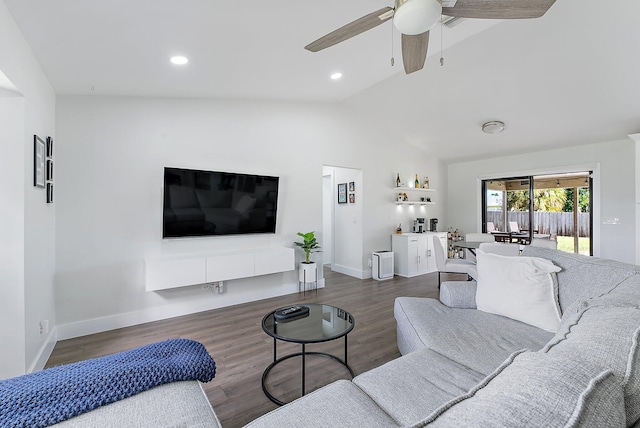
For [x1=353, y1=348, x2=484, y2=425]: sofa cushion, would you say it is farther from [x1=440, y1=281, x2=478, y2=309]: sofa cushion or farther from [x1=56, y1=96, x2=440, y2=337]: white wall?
[x1=56, y1=96, x2=440, y2=337]: white wall

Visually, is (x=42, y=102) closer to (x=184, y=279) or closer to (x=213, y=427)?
(x=184, y=279)

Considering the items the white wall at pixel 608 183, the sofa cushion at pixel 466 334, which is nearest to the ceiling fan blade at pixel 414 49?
the sofa cushion at pixel 466 334

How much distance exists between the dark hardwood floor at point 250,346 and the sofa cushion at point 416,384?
32.8 inches

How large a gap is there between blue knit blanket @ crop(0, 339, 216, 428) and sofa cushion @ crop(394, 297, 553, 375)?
4.27 feet

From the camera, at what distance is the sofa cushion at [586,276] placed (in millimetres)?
1805

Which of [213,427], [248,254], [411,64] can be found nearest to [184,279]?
[248,254]

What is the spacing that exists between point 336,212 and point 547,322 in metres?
4.26

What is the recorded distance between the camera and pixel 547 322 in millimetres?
1916

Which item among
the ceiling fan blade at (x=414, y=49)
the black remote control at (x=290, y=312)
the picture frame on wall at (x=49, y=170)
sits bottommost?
the black remote control at (x=290, y=312)

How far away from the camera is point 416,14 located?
1521 millimetres

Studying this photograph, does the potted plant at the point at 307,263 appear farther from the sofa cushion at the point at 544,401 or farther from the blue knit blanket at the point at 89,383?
the sofa cushion at the point at 544,401

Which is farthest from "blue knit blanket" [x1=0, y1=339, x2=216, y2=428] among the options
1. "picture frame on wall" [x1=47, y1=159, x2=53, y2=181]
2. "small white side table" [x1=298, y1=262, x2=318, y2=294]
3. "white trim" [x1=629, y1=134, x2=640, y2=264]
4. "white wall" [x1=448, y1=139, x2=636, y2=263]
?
"white wall" [x1=448, y1=139, x2=636, y2=263]

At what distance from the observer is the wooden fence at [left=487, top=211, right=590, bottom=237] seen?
17.3ft

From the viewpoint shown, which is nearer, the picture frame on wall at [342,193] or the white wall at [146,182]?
A: the white wall at [146,182]
